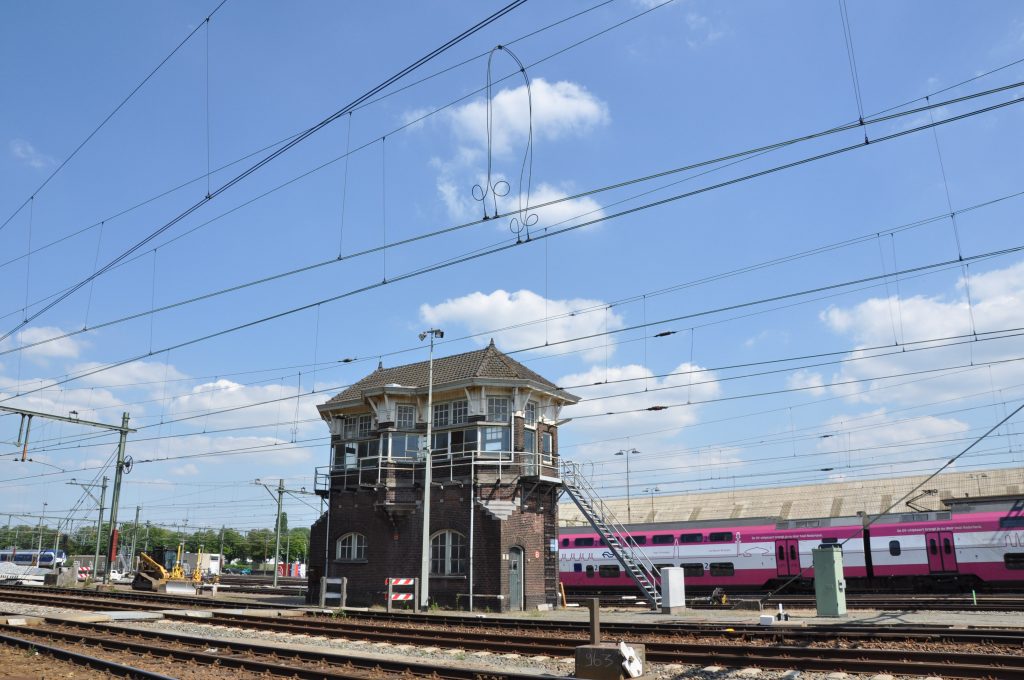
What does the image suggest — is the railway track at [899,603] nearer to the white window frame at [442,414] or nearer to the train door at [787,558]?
the train door at [787,558]

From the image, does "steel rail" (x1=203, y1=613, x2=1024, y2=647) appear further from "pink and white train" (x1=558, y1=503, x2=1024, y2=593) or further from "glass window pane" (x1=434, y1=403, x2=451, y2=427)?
"pink and white train" (x1=558, y1=503, x2=1024, y2=593)

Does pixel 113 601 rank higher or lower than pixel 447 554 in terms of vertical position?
lower

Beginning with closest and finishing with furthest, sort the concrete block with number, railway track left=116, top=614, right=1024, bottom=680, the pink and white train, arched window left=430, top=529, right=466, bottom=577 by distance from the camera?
the concrete block with number
railway track left=116, top=614, right=1024, bottom=680
arched window left=430, top=529, right=466, bottom=577
the pink and white train

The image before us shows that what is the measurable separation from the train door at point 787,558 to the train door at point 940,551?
17.5ft

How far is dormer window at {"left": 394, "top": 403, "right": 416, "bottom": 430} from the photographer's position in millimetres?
32594

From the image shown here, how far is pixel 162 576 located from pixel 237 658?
127ft

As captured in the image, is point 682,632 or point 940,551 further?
point 940,551

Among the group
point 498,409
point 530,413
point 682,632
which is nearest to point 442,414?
point 498,409

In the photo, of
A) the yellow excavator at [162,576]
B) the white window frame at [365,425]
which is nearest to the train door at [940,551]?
the white window frame at [365,425]

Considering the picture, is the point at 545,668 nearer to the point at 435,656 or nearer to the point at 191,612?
the point at 435,656

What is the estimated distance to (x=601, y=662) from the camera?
11930 mm

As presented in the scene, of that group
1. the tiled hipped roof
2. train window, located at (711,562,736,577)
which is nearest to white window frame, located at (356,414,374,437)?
the tiled hipped roof

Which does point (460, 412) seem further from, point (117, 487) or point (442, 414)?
point (117, 487)

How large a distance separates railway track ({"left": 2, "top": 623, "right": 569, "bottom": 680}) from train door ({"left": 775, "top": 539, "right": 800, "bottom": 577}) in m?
25.3
